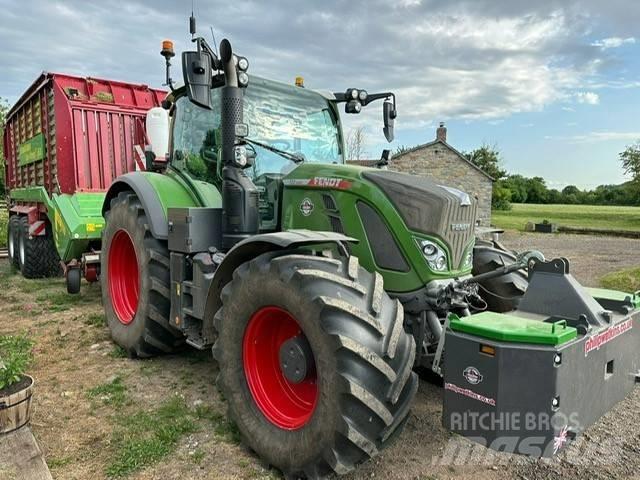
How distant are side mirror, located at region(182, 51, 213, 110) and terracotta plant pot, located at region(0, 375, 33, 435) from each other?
2.25 meters

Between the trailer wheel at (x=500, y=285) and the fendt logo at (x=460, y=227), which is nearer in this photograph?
the fendt logo at (x=460, y=227)

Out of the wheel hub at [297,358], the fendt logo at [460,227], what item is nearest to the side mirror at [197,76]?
the wheel hub at [297,358]

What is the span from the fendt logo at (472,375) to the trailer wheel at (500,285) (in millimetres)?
1670

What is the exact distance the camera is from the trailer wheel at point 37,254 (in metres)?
8.59

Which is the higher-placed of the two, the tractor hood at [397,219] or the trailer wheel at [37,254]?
the tractor hood at [397,219]

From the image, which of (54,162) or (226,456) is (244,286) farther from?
(54,162)

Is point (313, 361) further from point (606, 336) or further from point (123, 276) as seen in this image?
point (123, 276)

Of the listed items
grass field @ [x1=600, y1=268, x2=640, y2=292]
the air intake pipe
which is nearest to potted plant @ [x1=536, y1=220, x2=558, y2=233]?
grass field @ [x1=600, y1=268, x2=640, y2=292]

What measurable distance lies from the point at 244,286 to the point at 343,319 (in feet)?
2.63

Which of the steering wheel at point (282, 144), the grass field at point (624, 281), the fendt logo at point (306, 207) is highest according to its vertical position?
the steering wheel at point (282, 144)

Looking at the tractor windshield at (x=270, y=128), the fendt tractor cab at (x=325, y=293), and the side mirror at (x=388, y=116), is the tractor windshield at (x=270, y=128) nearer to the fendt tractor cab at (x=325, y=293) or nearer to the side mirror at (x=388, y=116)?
the fendt tractor cab at (x=325, y=293)

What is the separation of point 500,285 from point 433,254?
3.59 feet

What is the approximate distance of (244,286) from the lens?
10.5 ft

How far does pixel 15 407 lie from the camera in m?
3.34
